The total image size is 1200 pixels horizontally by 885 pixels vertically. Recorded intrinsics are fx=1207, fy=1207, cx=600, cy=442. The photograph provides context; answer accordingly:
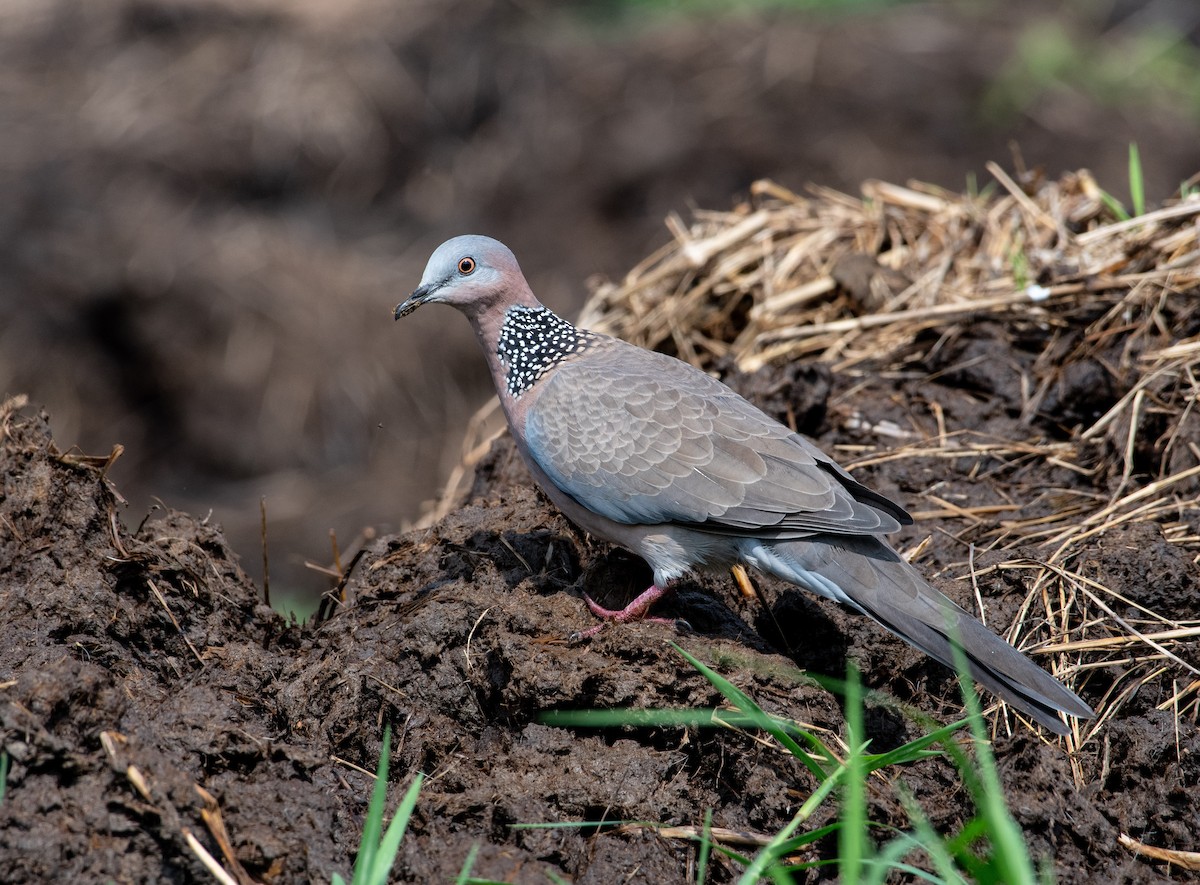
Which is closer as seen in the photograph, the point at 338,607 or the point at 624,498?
the point at 624,498

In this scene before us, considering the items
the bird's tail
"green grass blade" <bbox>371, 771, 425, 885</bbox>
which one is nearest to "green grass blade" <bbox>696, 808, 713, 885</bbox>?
"green grass blade" <bbox>371, 771, 425, 885</bbox>

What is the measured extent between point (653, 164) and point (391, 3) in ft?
12.5

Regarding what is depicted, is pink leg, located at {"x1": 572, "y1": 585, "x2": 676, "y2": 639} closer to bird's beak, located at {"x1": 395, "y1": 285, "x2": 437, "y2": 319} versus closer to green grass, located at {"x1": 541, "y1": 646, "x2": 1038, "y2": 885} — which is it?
green grass, located at {"x1": 541, "y1": 646, "x2": 1038, "y2": 885}

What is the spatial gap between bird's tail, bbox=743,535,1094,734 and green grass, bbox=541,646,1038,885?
217 millimetres

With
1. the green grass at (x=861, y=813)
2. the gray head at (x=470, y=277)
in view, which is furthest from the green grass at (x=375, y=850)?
the gray head at (x=470, y=277)

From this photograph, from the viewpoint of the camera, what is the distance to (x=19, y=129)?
393 inches

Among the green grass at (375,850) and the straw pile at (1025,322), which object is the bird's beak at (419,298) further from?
the green grass at (375,850)

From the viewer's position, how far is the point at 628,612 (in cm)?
356

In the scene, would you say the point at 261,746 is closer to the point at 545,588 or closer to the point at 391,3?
the point at 545,588

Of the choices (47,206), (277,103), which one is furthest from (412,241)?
(47,206)

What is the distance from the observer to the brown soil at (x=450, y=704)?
107 inches

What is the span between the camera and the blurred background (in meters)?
9.02

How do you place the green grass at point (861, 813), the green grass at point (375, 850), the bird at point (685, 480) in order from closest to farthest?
the green grass at point (861, 813)
the green grass at point (375, 850)
the bird at point (685, 480)

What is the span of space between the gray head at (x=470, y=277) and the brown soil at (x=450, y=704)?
0.69 meters
